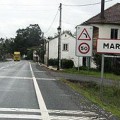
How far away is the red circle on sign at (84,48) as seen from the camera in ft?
62.0

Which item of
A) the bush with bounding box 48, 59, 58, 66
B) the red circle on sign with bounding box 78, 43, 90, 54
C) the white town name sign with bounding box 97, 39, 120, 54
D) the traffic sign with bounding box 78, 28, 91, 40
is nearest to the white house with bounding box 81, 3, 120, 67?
the bush with bounding box 48, 59, 58, 66

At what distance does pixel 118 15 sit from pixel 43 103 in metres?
46.0

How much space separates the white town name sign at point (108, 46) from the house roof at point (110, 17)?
40741 mm

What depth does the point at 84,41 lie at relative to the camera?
744 inches

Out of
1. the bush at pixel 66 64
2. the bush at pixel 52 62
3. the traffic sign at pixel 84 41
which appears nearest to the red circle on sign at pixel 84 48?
the traffic sign at pixel 84 41

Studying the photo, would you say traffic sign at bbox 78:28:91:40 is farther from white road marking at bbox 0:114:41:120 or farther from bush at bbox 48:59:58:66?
bush at bbox 48:59:58:66

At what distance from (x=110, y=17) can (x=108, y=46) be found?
42.8 meters

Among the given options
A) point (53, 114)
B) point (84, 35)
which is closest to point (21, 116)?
point (53, 114)

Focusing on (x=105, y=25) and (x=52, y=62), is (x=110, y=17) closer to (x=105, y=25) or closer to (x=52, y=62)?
(x=105, y=25)

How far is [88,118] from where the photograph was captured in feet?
36.6

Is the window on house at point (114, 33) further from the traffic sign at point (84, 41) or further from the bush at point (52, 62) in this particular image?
the traffic sign at point (84, 41)

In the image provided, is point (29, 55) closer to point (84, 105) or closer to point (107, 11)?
point (107, 11)

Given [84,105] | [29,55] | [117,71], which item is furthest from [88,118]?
[29,55]

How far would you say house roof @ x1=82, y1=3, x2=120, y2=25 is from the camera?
5656 cm
